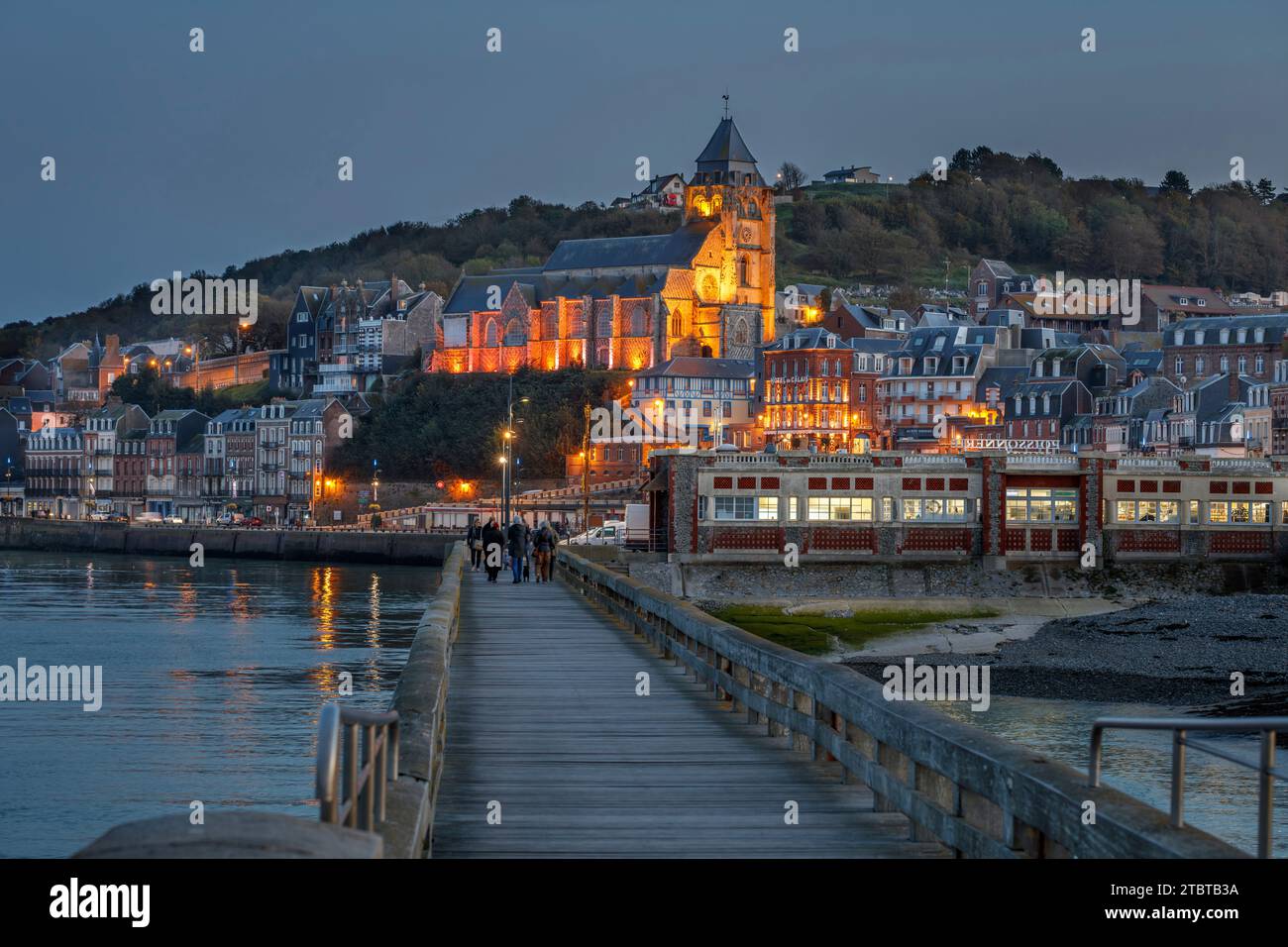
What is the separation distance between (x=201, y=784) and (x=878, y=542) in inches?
1993

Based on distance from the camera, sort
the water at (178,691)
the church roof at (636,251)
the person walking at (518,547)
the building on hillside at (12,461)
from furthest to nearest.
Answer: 1. the building on hillside at (12,461)
2. the church roof at (636,251)
3. the person walking at (518,547)
4. the water at (178,691)

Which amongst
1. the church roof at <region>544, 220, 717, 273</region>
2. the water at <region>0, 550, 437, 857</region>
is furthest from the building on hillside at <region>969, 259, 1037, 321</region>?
the water at <region>0, 550, 437, 857</region>

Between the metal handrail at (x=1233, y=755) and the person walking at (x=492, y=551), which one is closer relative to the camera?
the metal handrail at (x=1233, y=755)

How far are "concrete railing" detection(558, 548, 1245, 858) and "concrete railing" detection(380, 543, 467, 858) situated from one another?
2874 mm

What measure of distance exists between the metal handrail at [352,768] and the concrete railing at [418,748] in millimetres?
190

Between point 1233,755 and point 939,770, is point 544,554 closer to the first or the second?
point 939,770

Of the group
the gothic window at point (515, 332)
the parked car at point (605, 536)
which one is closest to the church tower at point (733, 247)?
the gothic window at point (515, 332)

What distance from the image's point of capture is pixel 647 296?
502 ft

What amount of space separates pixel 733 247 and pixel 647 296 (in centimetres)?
1007

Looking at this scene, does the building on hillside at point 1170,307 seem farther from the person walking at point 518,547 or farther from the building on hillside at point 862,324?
the person walking at point 518,547

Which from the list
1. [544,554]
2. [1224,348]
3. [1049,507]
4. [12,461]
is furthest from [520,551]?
[12,461]

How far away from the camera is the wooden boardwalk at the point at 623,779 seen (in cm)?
1131
